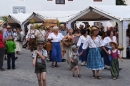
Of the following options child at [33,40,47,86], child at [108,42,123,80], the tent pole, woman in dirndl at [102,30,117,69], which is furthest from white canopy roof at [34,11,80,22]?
child at [33,40,47,86]

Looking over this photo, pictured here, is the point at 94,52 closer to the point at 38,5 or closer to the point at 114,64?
the point at 114,64

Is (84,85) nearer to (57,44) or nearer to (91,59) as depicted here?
(91,59)

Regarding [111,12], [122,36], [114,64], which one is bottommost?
[114,64]

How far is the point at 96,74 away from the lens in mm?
11219

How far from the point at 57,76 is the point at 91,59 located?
1.38 metres

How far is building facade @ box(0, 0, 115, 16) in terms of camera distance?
34.8m

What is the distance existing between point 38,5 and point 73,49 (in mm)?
25262

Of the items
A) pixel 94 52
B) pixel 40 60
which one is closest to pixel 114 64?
pixel 94 52

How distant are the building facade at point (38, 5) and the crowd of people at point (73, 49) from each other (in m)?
18.2

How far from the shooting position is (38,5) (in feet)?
119

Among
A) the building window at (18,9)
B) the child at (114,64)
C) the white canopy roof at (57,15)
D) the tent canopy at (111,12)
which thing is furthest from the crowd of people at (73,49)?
the building window at (18,9)

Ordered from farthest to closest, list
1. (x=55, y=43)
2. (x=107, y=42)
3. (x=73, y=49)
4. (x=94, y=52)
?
(x=55, y=43), (x=107, y=42), (x=73, y=49), (x=94, y=52)

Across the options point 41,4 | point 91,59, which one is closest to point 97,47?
point 91,59

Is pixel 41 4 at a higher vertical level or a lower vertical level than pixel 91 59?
higher
